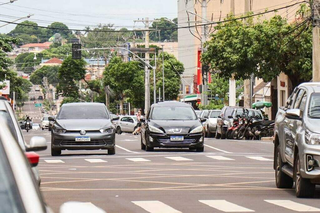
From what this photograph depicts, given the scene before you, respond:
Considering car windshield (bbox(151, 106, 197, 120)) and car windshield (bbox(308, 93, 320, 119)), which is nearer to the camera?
car windshield (bbox(308, 93, 320, 119))

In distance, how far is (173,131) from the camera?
27.8 meters

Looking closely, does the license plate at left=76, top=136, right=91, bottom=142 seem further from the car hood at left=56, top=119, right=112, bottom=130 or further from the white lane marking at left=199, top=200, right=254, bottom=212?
the white lane marking at left=199, top=200, right=254, bottom=212

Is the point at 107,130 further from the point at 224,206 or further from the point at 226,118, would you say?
the point at 226,118

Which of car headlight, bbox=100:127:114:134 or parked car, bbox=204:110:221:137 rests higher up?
car headlight, bbox=100:127:114:134

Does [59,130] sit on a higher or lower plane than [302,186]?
higher

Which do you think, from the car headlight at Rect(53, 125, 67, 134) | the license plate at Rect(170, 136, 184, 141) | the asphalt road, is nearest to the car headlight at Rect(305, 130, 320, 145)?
the asphalt road

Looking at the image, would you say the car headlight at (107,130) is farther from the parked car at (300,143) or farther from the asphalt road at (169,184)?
the parked car at (300,143)

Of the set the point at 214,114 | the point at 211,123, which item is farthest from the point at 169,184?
the point at 214,114

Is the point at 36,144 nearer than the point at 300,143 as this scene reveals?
Yes

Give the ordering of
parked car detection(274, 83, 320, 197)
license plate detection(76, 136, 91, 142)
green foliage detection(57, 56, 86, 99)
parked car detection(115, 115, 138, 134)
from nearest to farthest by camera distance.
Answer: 1. parked car detection(274, 83, 320, 197)
2. license plate detection(76, 136, 91, 142)
3. parked car detection(115, 115, 138, 134)
4. green foliage detection(57, 56, 86, 99)

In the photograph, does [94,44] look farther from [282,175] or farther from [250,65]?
[282,175]

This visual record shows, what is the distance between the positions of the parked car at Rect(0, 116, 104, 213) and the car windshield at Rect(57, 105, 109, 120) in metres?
22.9

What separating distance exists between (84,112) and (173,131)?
275 cm

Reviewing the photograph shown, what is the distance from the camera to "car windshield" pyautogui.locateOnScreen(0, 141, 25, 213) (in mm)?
3553
